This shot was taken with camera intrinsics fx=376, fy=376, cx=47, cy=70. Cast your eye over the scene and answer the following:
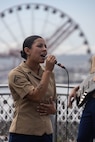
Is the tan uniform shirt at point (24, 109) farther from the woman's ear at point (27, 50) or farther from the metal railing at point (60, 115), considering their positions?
the metal railing at point (60, 115)

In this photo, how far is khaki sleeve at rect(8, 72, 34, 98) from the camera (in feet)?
6.84

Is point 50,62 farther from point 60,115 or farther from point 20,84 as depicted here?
point 60,115

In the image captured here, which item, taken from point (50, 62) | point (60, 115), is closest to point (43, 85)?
point (50, 62)

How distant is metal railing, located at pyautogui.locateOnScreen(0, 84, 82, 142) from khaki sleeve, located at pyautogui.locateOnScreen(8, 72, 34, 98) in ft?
3.75

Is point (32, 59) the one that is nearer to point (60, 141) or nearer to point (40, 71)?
point (40, 71)

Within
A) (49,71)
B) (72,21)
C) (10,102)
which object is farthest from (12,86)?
(72,21)

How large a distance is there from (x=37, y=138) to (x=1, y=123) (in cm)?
137

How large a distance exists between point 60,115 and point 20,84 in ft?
4.86

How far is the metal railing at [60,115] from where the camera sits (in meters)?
3.34

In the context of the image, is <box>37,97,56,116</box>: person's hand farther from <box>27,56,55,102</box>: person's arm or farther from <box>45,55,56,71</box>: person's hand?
<box>45,55,56,71</box>: person's hand

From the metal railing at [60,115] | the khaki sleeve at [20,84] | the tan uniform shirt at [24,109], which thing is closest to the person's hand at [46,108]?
the tan uniform shirt at [24,109]

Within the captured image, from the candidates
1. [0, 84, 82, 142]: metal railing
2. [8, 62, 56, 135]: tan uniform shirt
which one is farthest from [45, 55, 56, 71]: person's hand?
Answer: [0, 84, 82, 142]: metal railing

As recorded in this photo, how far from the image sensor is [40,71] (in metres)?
2.22

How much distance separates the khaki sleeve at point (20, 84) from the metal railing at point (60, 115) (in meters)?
1.14
